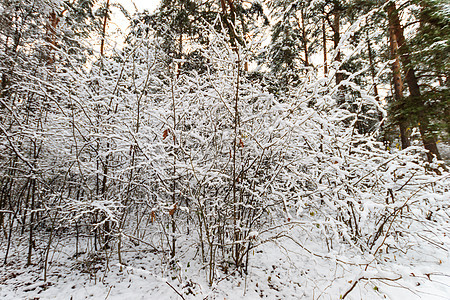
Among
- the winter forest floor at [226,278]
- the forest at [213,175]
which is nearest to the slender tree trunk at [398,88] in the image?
the forest at [213,175]

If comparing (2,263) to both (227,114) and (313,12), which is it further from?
(313,12)

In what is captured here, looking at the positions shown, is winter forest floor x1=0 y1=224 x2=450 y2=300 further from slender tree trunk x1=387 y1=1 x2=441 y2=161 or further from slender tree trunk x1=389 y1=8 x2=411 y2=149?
slender tree trunk x1=389 y1=8 x2=411 y2=149

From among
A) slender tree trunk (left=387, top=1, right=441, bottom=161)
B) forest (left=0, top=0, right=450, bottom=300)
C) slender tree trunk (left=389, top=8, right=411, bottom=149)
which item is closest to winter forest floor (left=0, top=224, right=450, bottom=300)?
forest (left=0, top=0, right=450, bottom=300)

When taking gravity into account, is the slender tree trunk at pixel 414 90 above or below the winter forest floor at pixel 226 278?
above

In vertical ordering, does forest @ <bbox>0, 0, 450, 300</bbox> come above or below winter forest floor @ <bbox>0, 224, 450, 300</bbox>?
above

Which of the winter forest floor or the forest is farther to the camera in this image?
the winter forest floor

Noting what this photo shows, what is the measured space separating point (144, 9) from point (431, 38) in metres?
9.52

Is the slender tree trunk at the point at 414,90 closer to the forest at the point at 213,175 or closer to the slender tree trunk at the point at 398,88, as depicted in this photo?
the forest at the point at 213,175

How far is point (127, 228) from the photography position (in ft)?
14.2

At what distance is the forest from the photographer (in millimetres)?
2523

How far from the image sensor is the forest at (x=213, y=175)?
2523 millimetres

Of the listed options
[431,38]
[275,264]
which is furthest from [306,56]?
[275,264]

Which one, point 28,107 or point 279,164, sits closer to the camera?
point 279,164

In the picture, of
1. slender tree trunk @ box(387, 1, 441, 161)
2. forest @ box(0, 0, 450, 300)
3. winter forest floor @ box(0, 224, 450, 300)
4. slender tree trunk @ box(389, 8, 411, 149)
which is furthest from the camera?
slender tree trunk @ box(389, 8, 411, 149)
